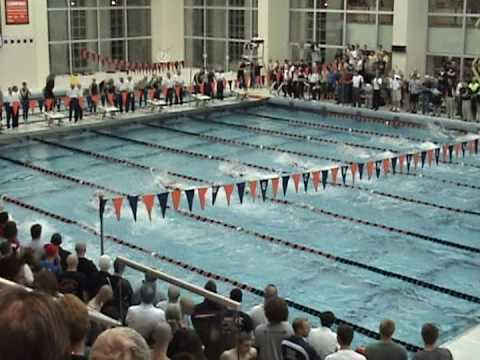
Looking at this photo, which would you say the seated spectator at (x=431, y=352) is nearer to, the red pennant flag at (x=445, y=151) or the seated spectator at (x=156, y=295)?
the seated spectator at (x=156, y=295)

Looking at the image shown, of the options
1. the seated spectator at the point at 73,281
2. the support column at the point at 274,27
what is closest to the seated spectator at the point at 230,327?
the seated spectator at the point at 73,281

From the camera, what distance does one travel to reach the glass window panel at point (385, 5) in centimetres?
2362

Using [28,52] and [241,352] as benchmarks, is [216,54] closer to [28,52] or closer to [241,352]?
[28,52]

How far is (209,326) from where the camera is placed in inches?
192

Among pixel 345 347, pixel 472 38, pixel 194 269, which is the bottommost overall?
pixel 194 269

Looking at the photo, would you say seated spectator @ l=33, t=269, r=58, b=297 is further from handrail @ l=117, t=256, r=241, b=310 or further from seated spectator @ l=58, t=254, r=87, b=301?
seated spectator @ l=58, t=254, r=87, b=301

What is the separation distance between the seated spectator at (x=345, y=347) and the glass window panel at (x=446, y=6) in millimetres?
18660

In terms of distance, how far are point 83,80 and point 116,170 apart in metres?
11.1

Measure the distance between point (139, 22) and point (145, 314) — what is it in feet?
78.1

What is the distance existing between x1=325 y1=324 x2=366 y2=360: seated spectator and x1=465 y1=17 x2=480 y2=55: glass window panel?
1820 centimetres

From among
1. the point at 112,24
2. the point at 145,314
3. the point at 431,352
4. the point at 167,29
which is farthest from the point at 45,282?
the point at 167,29

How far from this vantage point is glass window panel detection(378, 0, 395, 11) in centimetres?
2362

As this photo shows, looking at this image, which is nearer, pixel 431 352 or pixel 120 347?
pixel 120 347

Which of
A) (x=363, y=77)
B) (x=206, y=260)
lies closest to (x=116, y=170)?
(x=206, y=260)
